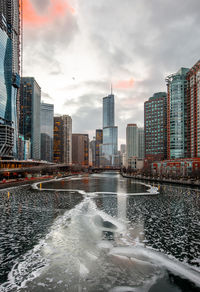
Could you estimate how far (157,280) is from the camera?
10.9 metres

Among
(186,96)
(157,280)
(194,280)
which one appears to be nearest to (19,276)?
(157,280)

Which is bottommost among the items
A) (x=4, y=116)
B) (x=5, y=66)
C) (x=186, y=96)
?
(x=4, y=116)

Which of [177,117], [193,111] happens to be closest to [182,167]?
[193,111]

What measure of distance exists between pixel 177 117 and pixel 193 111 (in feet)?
47.7

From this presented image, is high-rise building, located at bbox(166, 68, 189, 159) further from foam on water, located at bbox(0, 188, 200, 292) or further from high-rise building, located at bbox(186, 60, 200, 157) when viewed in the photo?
foam on water, located at bbox(0, 188, 200, 292)

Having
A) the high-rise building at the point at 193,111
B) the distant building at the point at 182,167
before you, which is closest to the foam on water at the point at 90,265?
the distant building at the point at 182,167

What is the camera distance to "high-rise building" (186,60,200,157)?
160m

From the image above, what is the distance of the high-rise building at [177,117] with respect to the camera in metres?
176

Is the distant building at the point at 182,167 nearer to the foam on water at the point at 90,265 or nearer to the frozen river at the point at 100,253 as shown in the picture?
the frozen river at the point at 100,253

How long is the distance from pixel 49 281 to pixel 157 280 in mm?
6028

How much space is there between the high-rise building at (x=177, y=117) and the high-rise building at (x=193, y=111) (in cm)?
383

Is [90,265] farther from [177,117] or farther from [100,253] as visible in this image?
[177,117]

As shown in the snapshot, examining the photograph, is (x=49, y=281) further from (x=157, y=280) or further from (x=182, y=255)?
(x=182, y=255)

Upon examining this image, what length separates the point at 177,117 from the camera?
178125 millimetres
